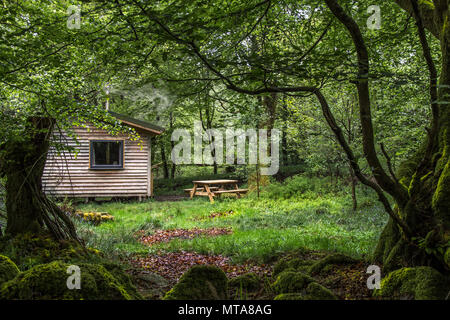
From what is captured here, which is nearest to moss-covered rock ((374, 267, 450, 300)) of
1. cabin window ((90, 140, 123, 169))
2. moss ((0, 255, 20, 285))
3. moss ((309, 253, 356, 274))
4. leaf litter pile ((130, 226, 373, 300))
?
leaf litter pile ((130, 226, 373, 300))

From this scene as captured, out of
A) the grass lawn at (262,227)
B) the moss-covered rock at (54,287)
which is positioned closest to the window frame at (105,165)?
the grass lawn at (262,227)

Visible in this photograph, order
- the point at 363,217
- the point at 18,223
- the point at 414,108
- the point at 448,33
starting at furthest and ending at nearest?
the point at 363,217 → the point at 414,108 → the point at 18,223 → the point at 448,33

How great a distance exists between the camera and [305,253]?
5.10m

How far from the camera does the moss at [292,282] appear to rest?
285cm

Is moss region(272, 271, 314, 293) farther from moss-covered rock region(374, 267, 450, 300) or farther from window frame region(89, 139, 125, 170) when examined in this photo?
window frame region(89, 139, 125, 170)

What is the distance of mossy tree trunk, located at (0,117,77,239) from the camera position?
4.81m

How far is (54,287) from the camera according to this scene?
2404 millimetres

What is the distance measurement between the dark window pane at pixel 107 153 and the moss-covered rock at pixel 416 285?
1670cm

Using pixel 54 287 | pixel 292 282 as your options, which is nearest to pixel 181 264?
pixel 292 282

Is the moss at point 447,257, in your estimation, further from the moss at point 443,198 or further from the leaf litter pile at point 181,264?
the leaf litter pile at point 181,264

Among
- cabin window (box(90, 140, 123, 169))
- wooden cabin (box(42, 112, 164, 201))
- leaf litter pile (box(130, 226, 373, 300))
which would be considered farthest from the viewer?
cabin window (box(90, 140, 123, 169))
